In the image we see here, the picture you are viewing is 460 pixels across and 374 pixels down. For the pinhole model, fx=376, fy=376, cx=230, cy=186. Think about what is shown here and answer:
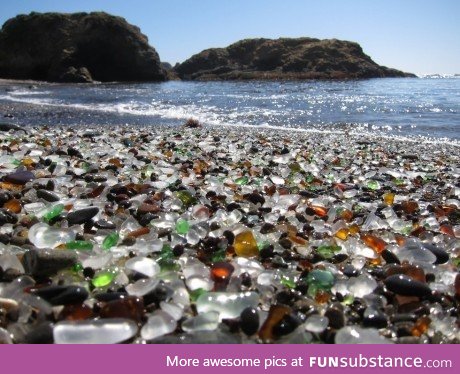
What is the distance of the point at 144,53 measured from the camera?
5928 centimetres

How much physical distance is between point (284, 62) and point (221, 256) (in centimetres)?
8299

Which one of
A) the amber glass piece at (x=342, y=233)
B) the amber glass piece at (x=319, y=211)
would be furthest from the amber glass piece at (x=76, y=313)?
the amber glass piece at (x=319, y=211)

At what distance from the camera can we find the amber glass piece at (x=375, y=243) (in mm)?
2139

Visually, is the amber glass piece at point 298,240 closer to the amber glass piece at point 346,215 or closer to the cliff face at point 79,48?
the amber glass piece at point 346,215

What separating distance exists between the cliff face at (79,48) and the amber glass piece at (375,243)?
5922 cm

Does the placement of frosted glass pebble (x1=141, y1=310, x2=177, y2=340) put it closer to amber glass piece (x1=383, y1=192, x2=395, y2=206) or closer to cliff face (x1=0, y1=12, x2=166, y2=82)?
amber glass piece (x1=383, y1=192, x2=395, y2=206)

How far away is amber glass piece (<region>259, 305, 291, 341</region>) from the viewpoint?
1.38 meters

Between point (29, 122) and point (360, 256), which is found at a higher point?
point (29, 122)

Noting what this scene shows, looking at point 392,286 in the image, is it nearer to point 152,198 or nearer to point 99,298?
point 99,298

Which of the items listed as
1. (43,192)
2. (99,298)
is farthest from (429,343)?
(43,192)

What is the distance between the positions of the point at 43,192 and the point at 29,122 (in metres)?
8.01

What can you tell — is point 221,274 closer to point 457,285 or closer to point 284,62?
point 457,285

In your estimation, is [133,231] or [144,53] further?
[144,53]

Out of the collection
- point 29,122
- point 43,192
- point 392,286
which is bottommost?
point 392,286
